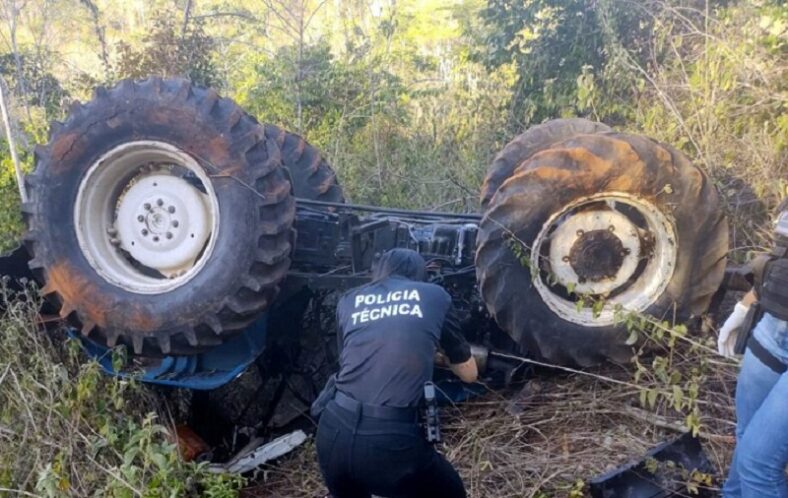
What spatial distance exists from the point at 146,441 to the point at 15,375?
885mm

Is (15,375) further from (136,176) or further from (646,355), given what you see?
(646,355)

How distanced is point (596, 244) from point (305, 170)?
2151 millimetres

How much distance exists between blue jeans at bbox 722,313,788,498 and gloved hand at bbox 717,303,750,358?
0.25 meters

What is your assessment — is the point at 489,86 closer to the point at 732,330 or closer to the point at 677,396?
the point at 732,330

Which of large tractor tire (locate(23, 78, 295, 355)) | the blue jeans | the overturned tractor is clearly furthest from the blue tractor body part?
the blue jeans

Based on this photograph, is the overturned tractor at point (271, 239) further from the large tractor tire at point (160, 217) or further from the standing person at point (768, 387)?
A: the standing person at point (768, 387)

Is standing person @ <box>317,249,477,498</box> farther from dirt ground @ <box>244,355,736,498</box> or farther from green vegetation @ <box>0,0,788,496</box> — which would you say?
green vegetation @ <box>0,0,788,496</box>

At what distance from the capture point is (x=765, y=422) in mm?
2555

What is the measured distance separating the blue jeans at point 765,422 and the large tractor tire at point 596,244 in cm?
83

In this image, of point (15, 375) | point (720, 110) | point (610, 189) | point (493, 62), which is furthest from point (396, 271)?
point (493, 62)

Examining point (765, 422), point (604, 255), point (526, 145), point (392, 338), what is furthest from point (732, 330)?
point (526, 145)

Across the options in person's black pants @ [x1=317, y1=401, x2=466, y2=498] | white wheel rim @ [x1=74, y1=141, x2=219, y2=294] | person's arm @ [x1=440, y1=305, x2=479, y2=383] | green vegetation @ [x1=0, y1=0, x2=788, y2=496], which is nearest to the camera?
person's black pants @ [x1=317, y1=401, x2=466, y2=498]

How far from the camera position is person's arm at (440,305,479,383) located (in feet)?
10.4

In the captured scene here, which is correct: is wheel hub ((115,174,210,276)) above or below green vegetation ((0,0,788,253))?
below
